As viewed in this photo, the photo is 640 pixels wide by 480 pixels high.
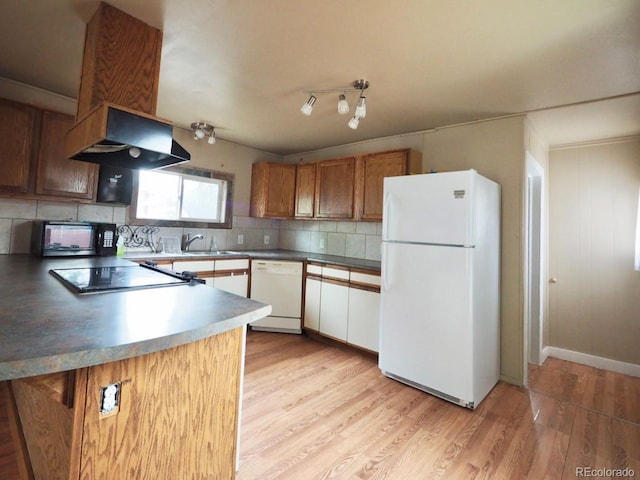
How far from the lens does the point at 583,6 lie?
140 centimetres

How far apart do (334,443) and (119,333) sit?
1.44m

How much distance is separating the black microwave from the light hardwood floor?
1.14 metres

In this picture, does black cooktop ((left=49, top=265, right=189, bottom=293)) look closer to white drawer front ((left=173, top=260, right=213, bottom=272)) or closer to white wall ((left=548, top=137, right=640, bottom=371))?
white drawer front ((left=173, top=260, right=213, bottom=272))

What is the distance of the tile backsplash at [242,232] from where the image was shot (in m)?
2.48

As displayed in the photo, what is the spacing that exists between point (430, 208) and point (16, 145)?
3137 mm

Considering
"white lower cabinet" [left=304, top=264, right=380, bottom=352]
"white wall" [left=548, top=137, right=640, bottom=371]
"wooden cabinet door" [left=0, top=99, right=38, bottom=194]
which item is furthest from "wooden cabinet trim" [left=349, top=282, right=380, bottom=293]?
"wooden cabinet door" [left=0, top=99, right=38, bottom=194]

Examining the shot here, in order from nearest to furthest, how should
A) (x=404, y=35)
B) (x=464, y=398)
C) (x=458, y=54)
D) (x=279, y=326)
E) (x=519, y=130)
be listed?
(x=404, y=35), (x=458, y=54), (x=464, y=398), (x=519, y=130), (x=279, y=326)

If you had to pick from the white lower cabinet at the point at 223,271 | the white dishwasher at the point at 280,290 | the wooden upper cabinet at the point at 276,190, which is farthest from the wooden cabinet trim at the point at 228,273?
the wooden upper cabinet at the point at 276,190

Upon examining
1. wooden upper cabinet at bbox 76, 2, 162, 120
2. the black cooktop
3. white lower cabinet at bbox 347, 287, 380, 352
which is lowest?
white lower cabinet at bbox 347, 287, 380, 352

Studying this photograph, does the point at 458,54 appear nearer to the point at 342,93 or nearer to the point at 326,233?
the point at 342,93

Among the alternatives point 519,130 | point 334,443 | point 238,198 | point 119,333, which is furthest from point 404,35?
point 238,198

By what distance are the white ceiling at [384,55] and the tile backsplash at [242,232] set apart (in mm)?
1044

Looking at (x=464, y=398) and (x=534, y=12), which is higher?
(x=534, y=12)

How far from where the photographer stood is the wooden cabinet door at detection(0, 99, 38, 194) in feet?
7.22
